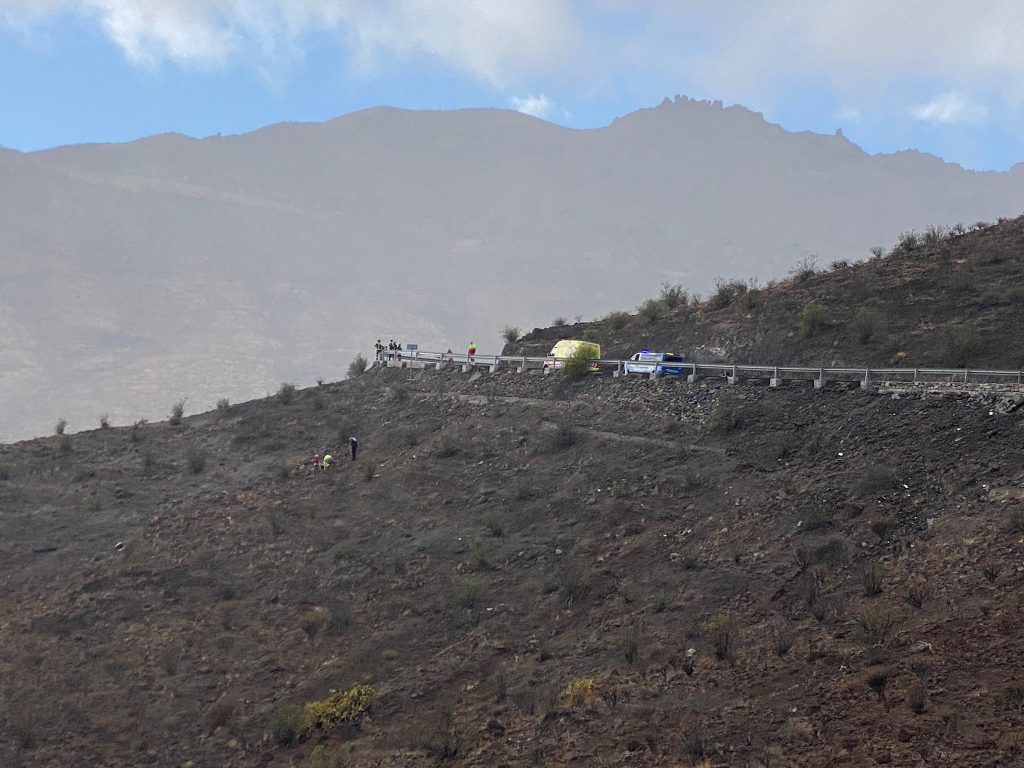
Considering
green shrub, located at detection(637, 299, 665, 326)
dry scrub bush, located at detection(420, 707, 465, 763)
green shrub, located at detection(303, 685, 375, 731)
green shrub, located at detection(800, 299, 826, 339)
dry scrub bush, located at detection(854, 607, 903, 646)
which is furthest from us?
green shrub, located at detection(637, 299, 665, 326)

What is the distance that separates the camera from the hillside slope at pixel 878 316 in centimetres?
3175

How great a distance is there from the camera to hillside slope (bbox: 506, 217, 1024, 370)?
3175 centimetres

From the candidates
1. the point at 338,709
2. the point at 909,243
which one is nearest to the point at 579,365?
the point at 909,243

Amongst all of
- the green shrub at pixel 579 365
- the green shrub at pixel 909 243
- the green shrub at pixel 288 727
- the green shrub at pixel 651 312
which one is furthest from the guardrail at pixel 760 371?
the green shrub at pixel 288 727

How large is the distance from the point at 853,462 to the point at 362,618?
42.3 feet

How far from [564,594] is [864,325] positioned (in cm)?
1721

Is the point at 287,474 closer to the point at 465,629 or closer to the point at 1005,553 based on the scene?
the point at 465,629

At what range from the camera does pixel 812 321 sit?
118ft

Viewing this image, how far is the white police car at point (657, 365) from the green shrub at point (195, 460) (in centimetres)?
1704

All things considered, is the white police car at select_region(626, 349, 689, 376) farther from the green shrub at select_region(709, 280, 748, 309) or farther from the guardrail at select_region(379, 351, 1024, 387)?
the green shrub at select_region(709, 280, 748, 309)

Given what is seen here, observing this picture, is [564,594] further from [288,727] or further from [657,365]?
[657,365]

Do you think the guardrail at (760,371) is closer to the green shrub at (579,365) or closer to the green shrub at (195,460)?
the green shrub at (579,365)

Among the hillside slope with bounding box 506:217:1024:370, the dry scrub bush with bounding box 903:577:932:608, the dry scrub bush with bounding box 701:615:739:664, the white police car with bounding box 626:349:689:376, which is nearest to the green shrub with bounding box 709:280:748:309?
the hillside slope with bounding box 506:217:1024:370

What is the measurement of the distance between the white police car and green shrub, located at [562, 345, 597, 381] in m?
2.18
